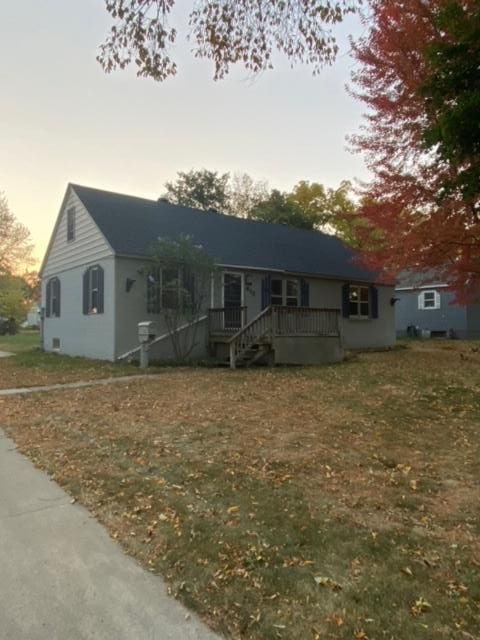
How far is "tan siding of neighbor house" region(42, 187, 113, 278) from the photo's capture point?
1384cm

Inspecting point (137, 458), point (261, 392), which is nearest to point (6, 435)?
point (137, 458)

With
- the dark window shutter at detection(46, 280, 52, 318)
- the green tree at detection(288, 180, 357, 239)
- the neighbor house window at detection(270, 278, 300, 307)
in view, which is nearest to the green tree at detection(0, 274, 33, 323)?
the dark window shutter at detection(46, 280, 52, 318)

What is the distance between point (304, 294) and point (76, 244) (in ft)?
26.4

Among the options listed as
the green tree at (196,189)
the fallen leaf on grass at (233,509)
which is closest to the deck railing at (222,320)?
the fallen leaf on grass at (233,509)

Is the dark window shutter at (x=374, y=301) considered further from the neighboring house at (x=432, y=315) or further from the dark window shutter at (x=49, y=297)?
the dark window shutter at (x=49, y=297)

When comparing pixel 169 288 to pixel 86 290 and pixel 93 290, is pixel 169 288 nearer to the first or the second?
pixel 93 290

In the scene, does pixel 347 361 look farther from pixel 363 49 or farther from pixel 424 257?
pixel 363 49

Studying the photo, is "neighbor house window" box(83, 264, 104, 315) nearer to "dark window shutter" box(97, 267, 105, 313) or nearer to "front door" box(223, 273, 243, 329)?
"dark window shutter" box(97, 267, 105, 313)

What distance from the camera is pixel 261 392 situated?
8.46 meters

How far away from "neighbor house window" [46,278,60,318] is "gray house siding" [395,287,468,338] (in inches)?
664

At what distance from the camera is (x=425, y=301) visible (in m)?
26.5

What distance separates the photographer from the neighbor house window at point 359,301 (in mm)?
18078

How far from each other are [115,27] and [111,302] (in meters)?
8.66

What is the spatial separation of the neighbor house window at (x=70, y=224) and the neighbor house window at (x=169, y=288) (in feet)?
14.6
